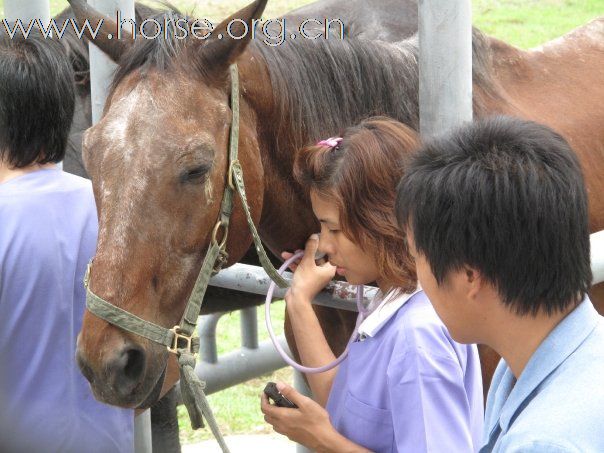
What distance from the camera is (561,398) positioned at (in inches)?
45.8

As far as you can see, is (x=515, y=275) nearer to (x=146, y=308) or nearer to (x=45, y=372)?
(x=146, y=308)

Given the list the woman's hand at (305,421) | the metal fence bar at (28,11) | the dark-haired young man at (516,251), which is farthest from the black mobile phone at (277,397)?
the metal fence bar at (28,11)

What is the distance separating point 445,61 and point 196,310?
771 millimetres

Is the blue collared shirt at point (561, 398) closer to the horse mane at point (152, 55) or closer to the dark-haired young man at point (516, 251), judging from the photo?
the dark-haired young man at point (516, 251)

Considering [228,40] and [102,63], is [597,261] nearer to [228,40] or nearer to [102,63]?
[228,40]

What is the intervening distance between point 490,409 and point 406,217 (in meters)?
0.32

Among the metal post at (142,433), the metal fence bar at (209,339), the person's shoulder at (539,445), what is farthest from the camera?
the metal fence bar at (209,339)

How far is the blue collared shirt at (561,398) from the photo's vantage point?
112 cm

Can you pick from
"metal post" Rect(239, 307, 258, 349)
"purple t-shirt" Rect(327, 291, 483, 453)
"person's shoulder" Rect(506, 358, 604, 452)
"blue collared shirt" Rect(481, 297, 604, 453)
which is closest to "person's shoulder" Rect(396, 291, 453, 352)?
"purple t-shirt" Rect(327, 291, 483, 453)

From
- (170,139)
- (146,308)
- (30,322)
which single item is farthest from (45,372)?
(170,139)

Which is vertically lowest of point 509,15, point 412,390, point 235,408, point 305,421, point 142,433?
point 235,408

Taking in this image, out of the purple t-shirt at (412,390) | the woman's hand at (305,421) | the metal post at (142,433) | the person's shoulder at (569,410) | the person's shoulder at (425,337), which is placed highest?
the person's shoulder at (569,410)

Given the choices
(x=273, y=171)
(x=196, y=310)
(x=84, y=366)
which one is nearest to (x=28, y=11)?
(x=273, y=171)

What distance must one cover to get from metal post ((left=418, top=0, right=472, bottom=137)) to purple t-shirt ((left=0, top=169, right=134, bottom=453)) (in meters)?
0.83
